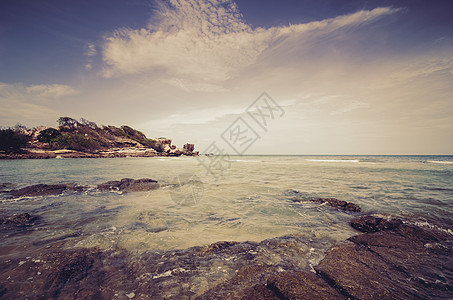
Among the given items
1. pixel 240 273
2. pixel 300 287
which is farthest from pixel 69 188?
pixel 300 287

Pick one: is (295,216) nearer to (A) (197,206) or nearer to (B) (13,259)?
(A) (197,206)

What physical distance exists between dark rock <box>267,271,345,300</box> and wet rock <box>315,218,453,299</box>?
26 cm

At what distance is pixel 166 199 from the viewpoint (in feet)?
29.6

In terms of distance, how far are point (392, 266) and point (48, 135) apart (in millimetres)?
91121

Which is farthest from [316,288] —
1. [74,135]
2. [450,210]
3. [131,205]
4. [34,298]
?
[74,135]

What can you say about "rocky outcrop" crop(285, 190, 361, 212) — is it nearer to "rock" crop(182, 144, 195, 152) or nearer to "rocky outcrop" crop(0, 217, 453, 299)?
"rocky outcrop" crop(0, 217, 453, 299)

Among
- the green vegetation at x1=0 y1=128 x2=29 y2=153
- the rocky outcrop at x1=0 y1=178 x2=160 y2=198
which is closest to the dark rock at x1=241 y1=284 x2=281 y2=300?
the rocky outcrop at x1=0 y1=178 x2=160 y2=198

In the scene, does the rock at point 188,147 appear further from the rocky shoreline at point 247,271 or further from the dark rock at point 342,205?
the rocky shoreline at point 247,271

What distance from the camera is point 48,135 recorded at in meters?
63.0

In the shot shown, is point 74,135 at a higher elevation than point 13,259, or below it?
higher

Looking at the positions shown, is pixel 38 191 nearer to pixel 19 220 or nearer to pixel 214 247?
pixel 19 220

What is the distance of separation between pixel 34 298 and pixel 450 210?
12598mm

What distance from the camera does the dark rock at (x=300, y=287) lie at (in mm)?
2402

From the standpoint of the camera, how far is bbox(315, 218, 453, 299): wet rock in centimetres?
271
